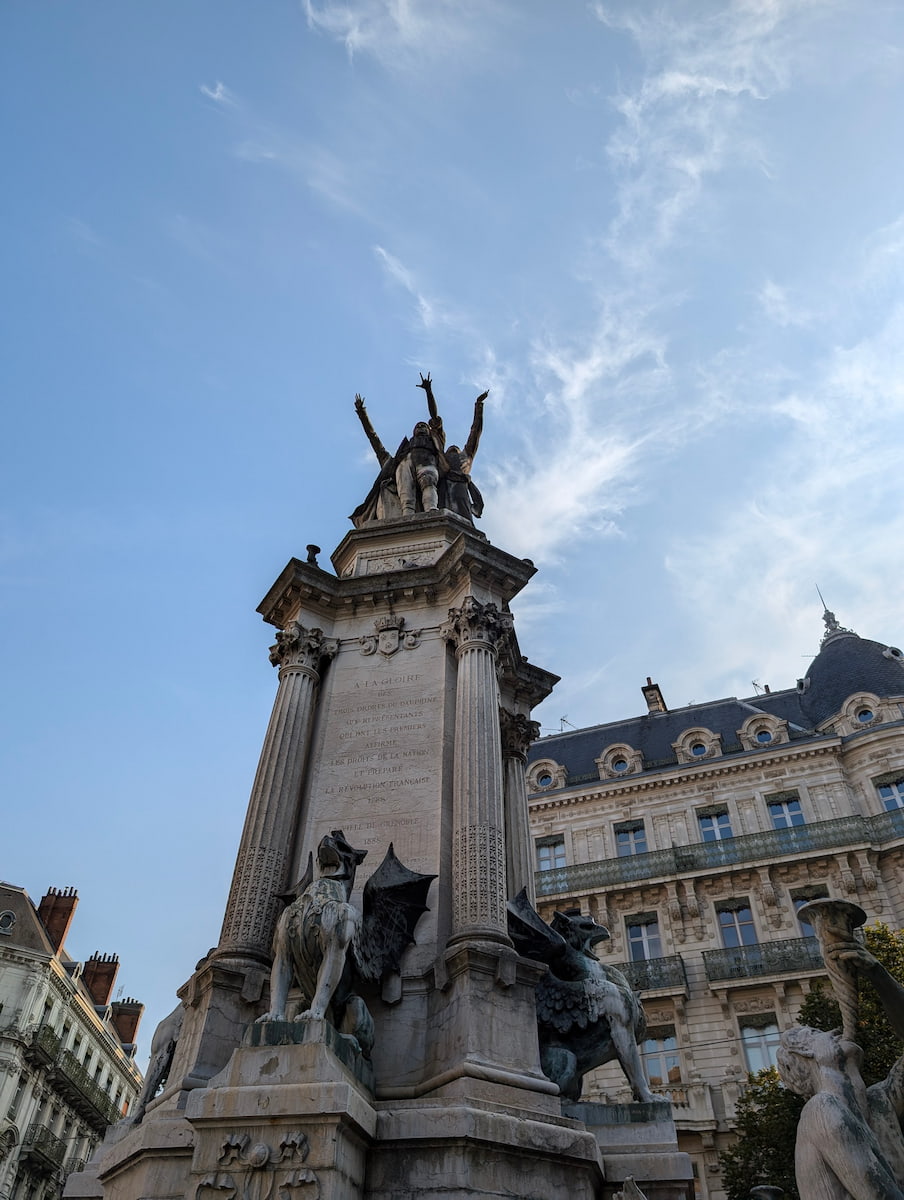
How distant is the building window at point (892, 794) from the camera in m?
32.0

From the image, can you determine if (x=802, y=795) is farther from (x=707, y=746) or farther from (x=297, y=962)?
(x=297, y=962)

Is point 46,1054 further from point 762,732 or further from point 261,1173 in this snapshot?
point 261,1173

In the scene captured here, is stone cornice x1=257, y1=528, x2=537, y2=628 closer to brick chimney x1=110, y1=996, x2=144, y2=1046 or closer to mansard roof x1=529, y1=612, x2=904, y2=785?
mansard roof x1=529, y1=612, x2=904, y2=785

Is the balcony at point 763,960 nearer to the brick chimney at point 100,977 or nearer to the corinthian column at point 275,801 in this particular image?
the corinthian column at point 275,801

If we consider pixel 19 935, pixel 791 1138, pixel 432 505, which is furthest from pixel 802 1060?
pixel 19 935

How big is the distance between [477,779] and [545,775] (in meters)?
29.4

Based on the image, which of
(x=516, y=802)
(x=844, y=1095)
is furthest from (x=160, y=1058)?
(x=844, y=1095)

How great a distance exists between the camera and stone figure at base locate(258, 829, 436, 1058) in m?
8.84

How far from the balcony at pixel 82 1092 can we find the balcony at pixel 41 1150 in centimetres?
197

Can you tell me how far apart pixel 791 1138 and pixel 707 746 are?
1925 cm

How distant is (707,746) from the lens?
1478 inches

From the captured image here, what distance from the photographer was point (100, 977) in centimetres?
5138

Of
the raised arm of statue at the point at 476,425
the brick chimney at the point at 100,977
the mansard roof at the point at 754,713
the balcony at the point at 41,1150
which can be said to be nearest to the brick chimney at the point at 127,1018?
the brick chimney at the point at 100,977

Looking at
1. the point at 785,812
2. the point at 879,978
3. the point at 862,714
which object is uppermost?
the point at 862,714
